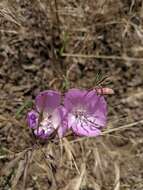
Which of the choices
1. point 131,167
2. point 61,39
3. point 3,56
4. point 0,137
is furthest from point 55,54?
point 131,167

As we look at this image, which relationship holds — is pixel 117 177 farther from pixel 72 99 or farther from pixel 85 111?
pixel 72 99

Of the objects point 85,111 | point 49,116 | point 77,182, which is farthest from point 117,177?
point 49,116

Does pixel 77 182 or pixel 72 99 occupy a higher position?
pixel 72 99

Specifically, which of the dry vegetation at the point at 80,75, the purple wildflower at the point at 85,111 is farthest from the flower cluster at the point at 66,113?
the dry vegetation at the point at 80,75

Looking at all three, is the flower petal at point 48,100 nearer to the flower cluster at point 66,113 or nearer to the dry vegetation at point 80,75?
the flower cluster at point 66,113

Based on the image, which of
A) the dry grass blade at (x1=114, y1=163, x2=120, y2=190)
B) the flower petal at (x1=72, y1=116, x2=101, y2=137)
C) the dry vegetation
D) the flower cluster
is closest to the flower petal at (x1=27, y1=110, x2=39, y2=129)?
the flower cluster

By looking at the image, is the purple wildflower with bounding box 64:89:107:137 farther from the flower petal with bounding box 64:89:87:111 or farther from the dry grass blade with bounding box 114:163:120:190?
the dry grass blade with bounding box 114:163:120:190
